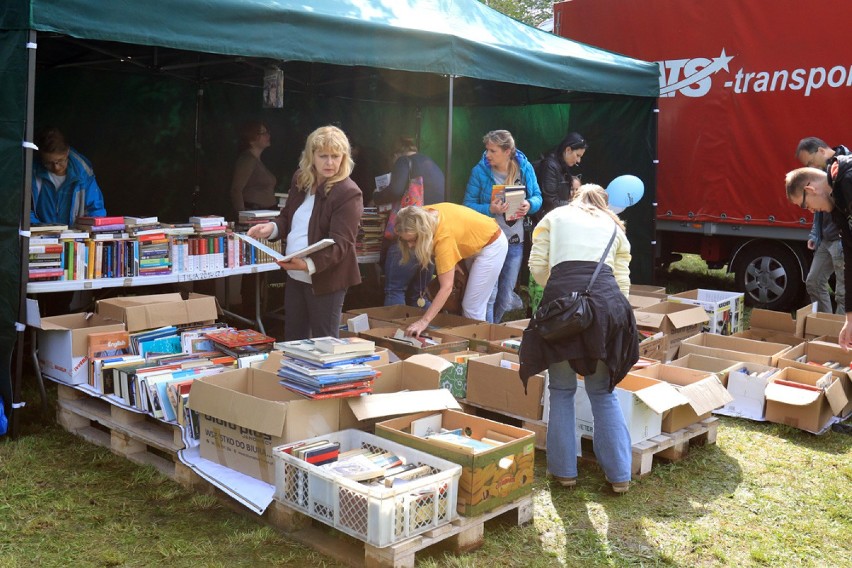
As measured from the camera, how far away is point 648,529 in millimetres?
3635

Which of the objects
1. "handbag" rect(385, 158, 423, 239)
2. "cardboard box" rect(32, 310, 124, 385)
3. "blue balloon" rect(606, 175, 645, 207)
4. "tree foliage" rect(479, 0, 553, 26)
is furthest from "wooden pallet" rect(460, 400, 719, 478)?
"tree foliage" rect(479, 0, 553, 26)

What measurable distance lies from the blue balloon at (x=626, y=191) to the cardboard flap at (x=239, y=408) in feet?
17.3

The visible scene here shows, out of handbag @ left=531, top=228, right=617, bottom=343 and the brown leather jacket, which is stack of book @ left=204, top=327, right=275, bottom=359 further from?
handbag @ left=531, top=228, right=617, bottom=343

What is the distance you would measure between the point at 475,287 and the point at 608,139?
12.4 feet

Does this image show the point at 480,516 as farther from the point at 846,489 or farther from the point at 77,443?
the point at 77,443

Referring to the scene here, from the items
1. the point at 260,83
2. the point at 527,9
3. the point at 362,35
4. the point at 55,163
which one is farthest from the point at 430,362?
the point at 527,9

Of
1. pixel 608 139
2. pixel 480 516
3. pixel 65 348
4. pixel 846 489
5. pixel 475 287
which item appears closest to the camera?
pixel 480 516

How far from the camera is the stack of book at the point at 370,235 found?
295 inches

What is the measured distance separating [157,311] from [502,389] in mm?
2047

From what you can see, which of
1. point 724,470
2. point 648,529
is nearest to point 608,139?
point 724,470

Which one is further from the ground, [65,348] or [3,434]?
[65,348]

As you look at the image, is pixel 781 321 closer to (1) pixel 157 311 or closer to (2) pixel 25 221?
(1) pixel 157 311

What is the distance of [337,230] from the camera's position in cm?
436

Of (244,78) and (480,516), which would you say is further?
(244,78)
